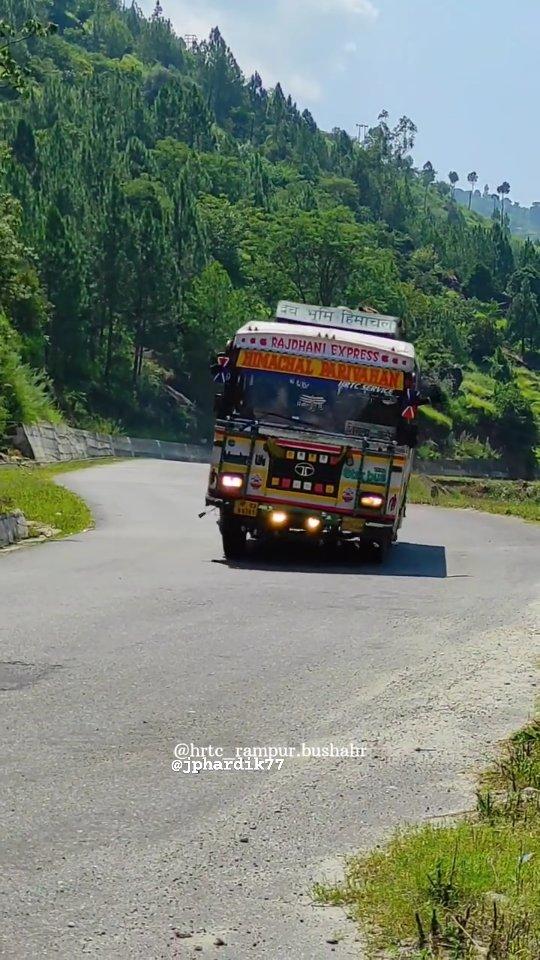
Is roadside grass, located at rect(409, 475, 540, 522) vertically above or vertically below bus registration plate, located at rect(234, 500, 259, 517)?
below

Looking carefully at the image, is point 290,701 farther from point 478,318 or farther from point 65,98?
point 65,98

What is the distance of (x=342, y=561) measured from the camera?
19.0 meters

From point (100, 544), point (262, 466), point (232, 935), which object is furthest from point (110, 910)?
point (100, 544)

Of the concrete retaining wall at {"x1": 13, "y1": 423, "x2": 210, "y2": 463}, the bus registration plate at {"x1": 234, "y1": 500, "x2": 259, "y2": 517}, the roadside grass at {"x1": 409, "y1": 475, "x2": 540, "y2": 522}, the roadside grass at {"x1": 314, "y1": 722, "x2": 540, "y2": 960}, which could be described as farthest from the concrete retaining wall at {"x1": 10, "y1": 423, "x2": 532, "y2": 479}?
the roadside grass at {"x1": 314, "y1": 722, "x2": 540, "y2": 960}

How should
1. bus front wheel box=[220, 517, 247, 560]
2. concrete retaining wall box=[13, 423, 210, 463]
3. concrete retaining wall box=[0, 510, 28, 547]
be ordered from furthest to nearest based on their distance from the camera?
1. concrete retaining wall box=[13, 423, 210, 463]
2. concrete retaining wall box=[0, 510, 28, 547]
3. bus front wheel box=[220, 517, 247, 560]

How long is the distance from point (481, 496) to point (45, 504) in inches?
1040

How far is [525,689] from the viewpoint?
8.91 metres

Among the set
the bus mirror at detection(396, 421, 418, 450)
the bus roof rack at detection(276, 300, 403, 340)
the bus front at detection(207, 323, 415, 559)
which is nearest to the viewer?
the bus front at detection(207, 323, 415, 559)

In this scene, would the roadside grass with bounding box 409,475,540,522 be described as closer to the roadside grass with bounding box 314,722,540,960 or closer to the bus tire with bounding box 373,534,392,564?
the bus tire with bounding box 373,534,392,564

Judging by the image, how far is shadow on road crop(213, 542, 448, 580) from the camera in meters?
17.2

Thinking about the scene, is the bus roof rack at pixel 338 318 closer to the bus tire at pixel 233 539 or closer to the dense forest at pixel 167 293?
the bus tire at pixel 233 539

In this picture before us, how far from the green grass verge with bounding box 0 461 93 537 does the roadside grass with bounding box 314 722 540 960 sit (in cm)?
1502

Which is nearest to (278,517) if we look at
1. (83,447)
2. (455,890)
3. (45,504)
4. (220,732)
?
(45,504)

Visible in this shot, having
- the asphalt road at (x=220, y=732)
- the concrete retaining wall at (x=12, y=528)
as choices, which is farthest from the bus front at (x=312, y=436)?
the concrete retaining wall at (x=12, y=528)
